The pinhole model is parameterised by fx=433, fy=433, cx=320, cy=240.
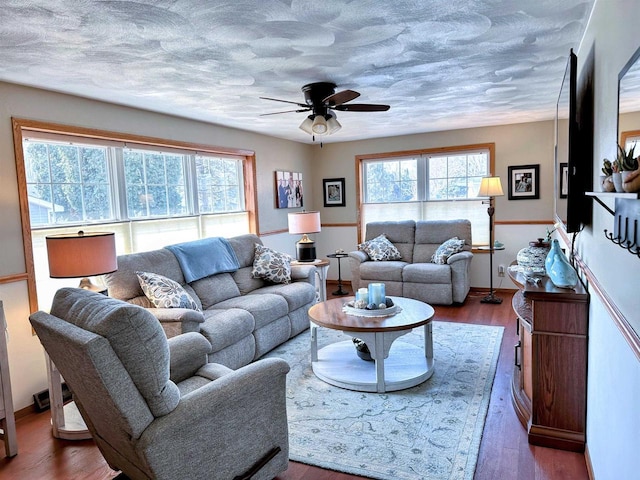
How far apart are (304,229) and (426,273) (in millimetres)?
1597

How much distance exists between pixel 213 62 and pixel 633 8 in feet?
7.11

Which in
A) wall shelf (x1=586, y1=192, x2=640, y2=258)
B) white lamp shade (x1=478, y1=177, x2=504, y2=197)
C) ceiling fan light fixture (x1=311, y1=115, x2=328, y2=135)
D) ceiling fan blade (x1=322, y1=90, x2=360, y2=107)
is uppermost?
ceiling fan blade (x1=322, y1=90, x2=360, y2=107)

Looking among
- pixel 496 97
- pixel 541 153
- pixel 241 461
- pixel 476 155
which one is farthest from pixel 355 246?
pixel 241 461

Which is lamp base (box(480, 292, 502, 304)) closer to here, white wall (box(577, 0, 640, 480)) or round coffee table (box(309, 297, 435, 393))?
round coffee table (box(309, 297, 435, 393))

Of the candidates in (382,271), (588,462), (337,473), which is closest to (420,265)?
(382,271)

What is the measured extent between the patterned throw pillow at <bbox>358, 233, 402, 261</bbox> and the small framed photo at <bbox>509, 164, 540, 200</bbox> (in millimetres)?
1710

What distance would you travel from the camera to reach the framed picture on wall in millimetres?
6090

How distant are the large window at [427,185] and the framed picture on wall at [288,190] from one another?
990mm

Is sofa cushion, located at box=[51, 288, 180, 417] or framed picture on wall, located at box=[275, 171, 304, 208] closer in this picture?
sofa cushion, located at box=[51, 288, 180, 417]

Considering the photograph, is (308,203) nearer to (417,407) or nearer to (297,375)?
(297,375)

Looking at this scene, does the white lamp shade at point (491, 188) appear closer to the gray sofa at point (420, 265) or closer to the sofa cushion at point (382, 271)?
the gray sofa at point (420, 265)

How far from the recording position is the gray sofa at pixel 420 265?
17.3 ft

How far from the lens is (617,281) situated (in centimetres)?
154

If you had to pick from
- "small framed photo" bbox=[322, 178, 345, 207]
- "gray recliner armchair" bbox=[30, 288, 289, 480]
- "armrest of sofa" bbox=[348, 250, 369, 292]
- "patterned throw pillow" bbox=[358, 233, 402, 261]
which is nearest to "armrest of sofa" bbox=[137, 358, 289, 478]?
"gray recliner armchair" bbox=[30, 288, 289, 480]
